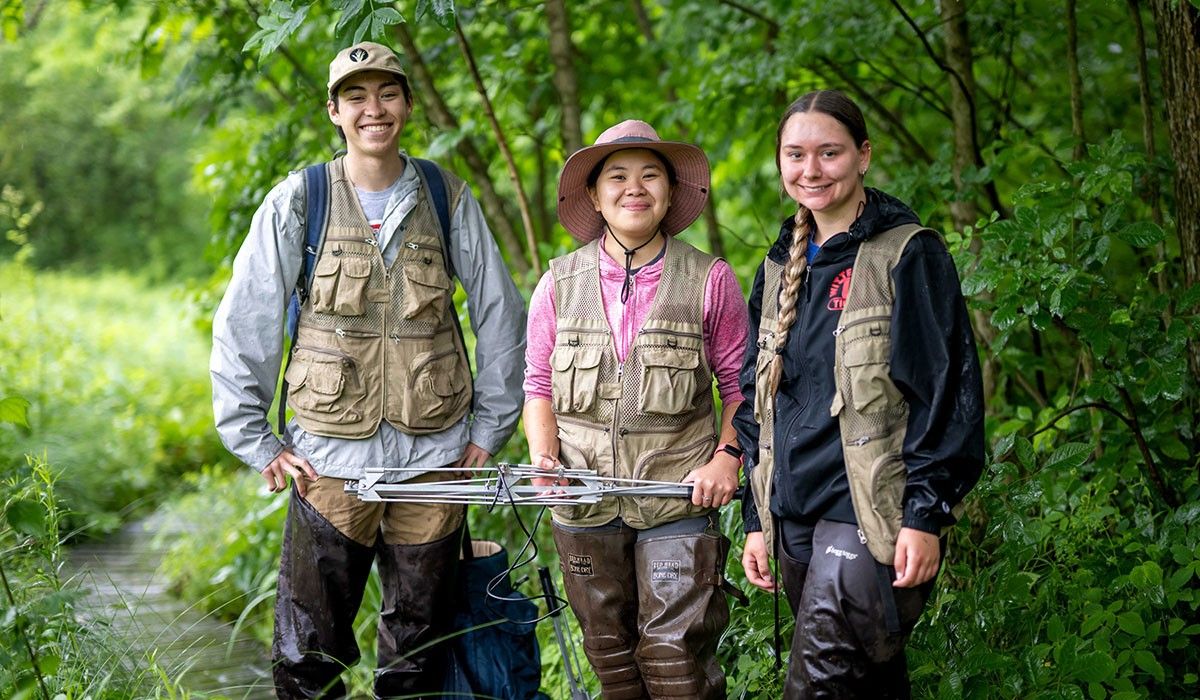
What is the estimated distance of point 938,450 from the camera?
2.72 metres

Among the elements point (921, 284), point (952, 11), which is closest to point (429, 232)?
point (921, 284)

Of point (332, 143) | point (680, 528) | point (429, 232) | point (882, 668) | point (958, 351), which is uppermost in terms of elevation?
point (332, 143)

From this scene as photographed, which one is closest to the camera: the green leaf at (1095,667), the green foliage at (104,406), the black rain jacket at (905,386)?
the black rain jacket at (905,386)

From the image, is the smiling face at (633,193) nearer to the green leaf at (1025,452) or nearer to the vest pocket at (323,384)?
the vest pocket at (323,384)

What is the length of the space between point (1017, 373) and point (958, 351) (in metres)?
2.62

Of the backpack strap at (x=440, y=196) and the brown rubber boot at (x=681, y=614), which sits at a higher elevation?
the backpack strap at (x=440, y=196)

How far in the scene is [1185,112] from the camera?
394 centimetres

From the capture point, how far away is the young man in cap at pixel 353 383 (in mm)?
3648

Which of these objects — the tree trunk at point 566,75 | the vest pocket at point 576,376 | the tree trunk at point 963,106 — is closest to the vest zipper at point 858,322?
the vest pocket at point 576,376

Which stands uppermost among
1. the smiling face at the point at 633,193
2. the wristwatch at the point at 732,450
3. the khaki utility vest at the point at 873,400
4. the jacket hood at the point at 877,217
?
the smiling face at the point at 633,193

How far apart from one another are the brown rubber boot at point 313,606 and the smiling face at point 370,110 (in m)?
1.16

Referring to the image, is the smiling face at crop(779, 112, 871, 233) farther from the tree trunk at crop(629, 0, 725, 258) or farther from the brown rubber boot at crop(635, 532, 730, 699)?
the tree trunk at crop(629, 0, 725, 258)

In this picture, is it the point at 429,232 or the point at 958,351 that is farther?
the point at 429,232

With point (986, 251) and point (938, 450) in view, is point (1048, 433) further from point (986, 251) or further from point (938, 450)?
point (938, 450)
